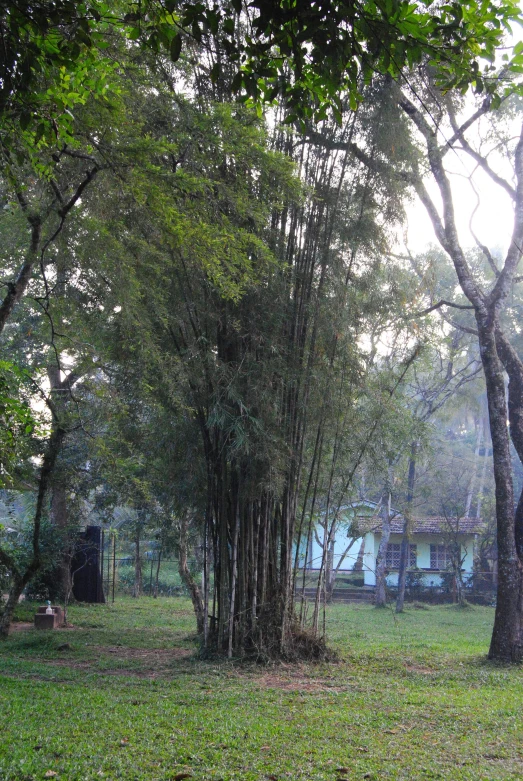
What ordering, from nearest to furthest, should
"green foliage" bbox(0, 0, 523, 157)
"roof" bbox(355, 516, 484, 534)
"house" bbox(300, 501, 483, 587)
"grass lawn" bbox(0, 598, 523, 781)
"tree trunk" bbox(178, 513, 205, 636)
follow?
"green foliage" bbox(0, 0, 523, 157), "grass lawn" bbox(0, 598, 523, 781), "tree trunk" bbox(178, 513, 205, 636), "roof" bbox(355, 516, 484, 534), "house" bbox(300, 501, 483, 587)

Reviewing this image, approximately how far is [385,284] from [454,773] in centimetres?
598

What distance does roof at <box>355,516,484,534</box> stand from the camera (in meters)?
18.9

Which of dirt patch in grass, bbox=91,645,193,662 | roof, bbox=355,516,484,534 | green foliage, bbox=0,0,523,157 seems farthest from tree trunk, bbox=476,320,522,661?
roof, bbox=355,516,484,534

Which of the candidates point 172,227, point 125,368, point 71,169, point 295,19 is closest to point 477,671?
point 125,368

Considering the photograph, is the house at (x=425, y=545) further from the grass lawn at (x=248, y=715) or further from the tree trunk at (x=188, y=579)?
the grass lawn at (x=248, y=715)

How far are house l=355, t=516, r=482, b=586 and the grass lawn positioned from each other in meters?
10.7

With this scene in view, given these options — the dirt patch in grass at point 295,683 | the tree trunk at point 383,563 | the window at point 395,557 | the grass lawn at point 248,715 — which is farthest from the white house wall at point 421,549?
the dirt patch in grass at point 295,683

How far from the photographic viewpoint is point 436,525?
21.0 m

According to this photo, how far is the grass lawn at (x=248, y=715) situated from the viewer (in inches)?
143

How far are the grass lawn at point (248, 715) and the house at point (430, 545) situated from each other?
1073 centimetres

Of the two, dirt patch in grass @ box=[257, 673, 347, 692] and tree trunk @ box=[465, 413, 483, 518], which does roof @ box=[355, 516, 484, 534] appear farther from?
dirt patch in grass @ box=[257, 673, 347, 692]

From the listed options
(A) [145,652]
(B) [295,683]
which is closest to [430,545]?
(A) [145,652]

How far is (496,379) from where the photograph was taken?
852 cm

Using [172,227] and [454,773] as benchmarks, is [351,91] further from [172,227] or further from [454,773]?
[454,773]
